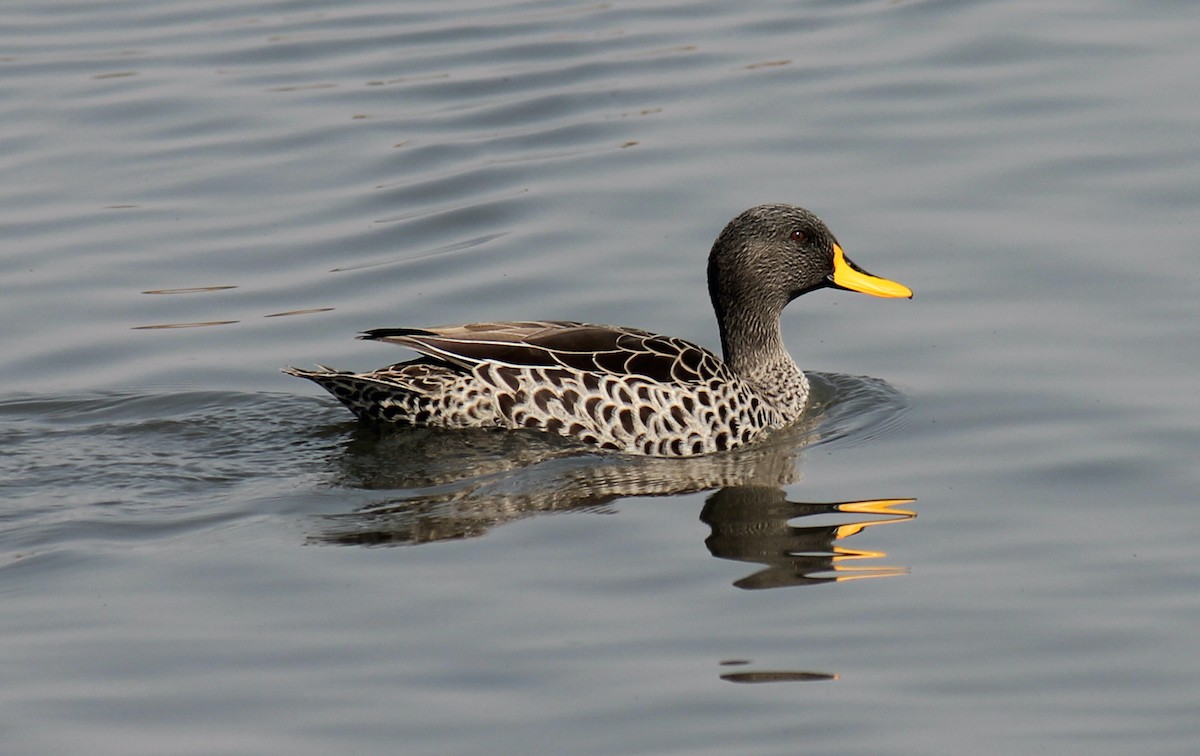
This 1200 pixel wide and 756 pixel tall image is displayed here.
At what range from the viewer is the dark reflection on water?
7.73 metres

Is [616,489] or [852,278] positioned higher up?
[852,278]

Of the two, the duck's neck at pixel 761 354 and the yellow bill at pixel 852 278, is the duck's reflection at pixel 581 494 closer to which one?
the duck's neck at pixel 761 354

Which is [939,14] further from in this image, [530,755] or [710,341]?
[530,755]

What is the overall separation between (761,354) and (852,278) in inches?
23.7

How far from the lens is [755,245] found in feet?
32.3

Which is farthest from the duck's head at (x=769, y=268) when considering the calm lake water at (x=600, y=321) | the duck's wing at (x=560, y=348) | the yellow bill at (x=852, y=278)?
the duck's wing at (x=560, y=348)

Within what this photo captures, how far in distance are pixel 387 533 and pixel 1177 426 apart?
11.6ft

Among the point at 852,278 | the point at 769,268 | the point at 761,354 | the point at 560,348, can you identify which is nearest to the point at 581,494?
the point at 560,348

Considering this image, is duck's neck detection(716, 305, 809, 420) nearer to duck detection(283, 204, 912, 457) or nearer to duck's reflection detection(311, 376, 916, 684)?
duck's reflection detection(311, 376, 916, 684)

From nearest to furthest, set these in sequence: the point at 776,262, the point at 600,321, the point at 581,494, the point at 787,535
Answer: the point at 787,535
the point at 581,494
the point at 776,262
the point at 600,321

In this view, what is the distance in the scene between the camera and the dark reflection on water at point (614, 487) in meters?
7.73

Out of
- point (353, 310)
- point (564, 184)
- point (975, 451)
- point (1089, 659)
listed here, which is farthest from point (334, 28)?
point (1089, 659)

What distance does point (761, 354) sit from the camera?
10.0 meters

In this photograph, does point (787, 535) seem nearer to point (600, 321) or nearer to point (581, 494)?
point (581, 494)
